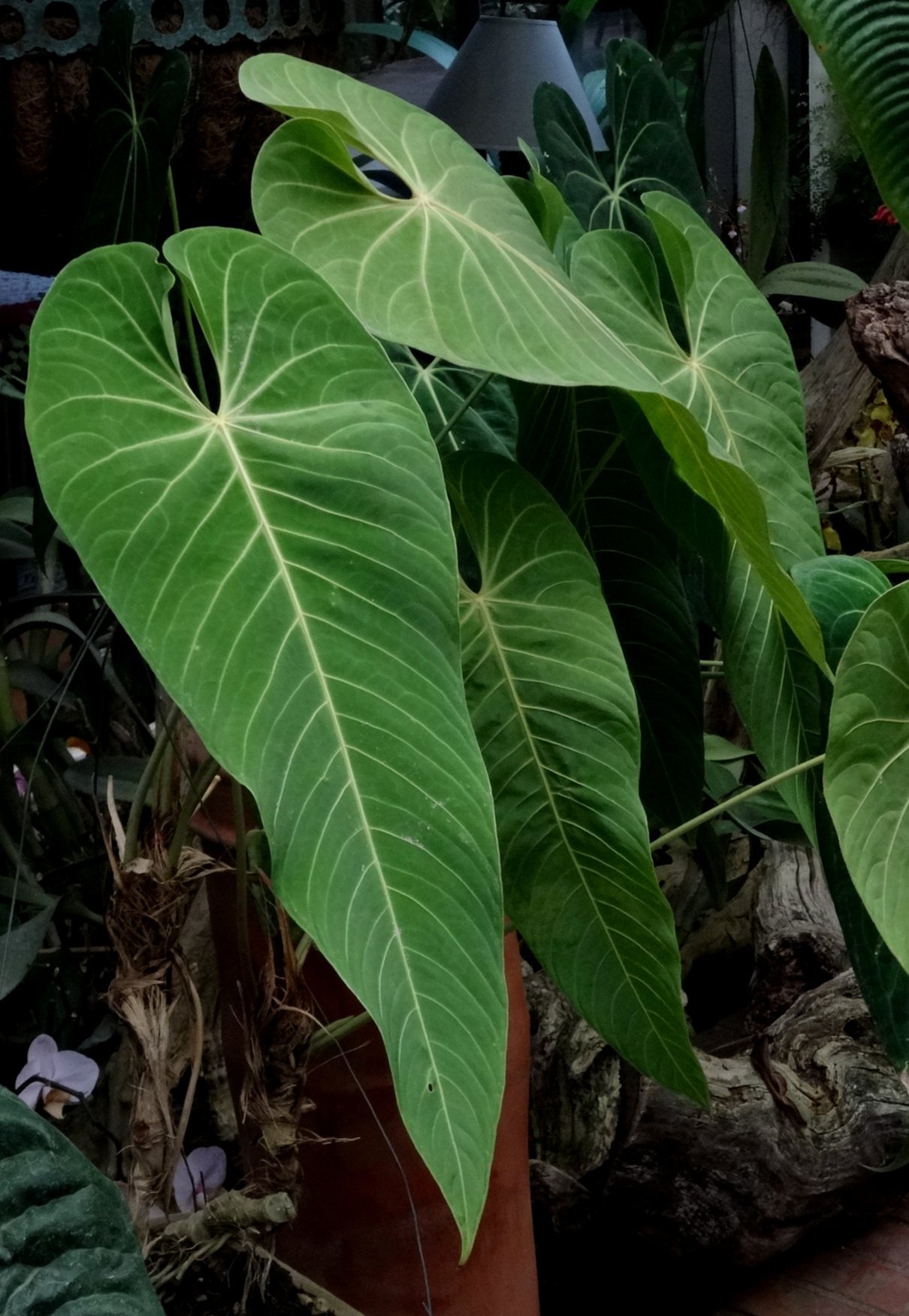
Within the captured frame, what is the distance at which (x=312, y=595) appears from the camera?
0.60 meters

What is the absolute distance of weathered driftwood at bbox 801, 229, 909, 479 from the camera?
209 cm

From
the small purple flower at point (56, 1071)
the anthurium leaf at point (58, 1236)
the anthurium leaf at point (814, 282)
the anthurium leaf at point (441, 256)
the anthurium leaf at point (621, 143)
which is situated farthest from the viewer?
the anthurium leaf at point (814, 282)

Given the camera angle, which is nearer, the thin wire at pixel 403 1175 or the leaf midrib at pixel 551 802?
the leaf midrib at pixel 551 802

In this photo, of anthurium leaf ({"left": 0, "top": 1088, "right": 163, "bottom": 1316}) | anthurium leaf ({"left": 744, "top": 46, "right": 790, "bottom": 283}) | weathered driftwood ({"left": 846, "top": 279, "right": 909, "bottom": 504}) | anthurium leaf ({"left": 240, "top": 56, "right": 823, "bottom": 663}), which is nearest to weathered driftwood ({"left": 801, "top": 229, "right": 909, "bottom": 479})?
anthurium leaf ({"left": 744, "top": 46, "right": 790, "bottom": 283})

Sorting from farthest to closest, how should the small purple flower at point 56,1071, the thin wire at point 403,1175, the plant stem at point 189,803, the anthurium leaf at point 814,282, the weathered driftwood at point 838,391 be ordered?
the anthurium leaf at point 814,282, the weathered driftwood at point 838,391, the small purple flower at point 56,1071, the thin wire at point 403,1175, the plant stem at point 189,803

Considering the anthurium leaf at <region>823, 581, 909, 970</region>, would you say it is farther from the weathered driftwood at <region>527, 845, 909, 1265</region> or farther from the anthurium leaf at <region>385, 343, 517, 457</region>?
the weathered driftwood at <region>527, 845, 909, 1265</region>

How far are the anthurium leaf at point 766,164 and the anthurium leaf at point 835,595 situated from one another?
1549mm

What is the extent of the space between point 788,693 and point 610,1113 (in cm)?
65

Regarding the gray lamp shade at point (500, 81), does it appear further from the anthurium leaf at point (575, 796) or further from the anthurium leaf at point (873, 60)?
the anthurium leaf at point (575, 796)

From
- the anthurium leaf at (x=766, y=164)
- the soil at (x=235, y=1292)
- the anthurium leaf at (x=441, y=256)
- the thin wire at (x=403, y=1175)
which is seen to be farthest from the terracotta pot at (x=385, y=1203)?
the anthurium leaf at (x=766, y=164)

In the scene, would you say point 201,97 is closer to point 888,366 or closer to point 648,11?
point 888,366

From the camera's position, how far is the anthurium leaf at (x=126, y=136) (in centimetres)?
89

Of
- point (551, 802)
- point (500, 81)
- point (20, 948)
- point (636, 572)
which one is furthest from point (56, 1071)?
point (500, 81)

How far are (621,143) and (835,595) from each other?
1.96 feet
